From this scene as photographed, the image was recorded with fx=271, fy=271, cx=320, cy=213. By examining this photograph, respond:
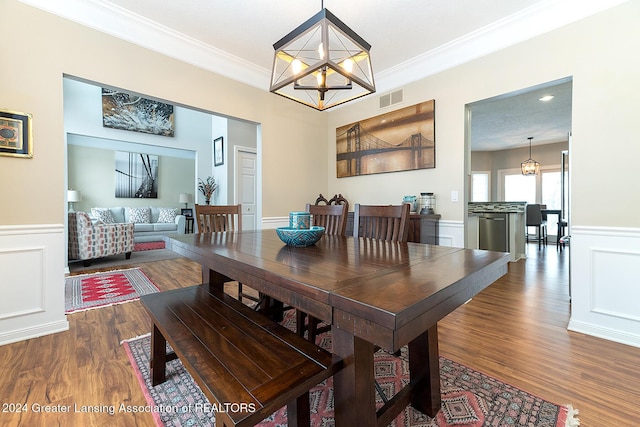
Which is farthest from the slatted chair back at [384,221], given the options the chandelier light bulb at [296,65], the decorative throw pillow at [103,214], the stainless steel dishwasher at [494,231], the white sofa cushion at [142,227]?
the decorative throw pillow at [103,214]

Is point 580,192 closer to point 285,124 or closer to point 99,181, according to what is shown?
point 285,124

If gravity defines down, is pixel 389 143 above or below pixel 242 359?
above

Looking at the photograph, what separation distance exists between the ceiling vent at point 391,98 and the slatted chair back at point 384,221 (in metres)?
1.92

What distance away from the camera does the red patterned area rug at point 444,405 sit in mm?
1216

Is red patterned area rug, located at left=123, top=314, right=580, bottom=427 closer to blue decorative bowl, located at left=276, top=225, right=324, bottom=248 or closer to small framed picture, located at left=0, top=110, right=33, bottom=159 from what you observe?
blue decorative bowl, located at left=276, top=225, right=324, bottom=248

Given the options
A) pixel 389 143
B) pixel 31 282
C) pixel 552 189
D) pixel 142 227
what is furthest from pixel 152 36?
pixel 552 189

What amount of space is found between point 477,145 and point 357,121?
5.07m

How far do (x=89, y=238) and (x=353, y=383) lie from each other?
501 centimetres

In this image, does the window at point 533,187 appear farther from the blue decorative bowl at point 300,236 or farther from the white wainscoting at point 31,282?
the white wainscoting at point 31,282

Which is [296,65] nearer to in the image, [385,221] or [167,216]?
[385,221]

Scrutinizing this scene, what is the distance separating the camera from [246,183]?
5.72 meters

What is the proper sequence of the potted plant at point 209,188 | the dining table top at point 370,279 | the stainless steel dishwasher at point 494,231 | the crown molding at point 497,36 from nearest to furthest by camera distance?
the dining table top at point 370,279 → the crown molding at point 497,36 → the stainless steel dishwasher at point 494,231 → the potted plant at point 209,188

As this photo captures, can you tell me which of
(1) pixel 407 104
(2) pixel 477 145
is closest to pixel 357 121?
(1) pixel 407 104

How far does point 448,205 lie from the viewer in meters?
2.92
